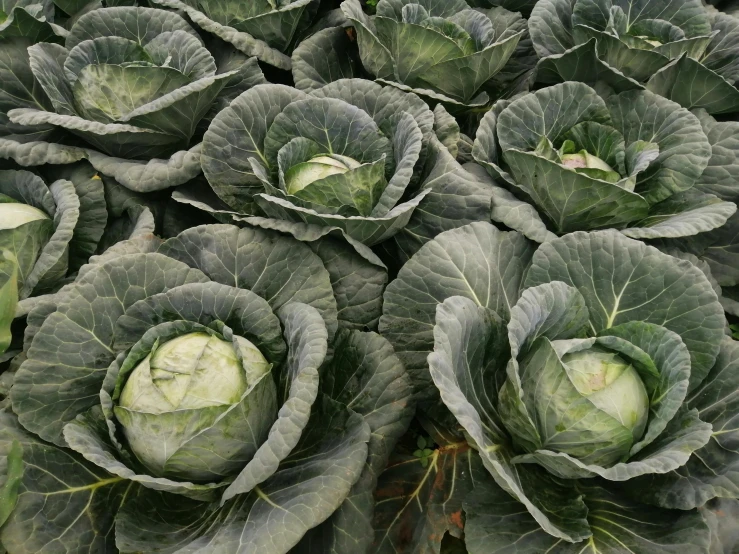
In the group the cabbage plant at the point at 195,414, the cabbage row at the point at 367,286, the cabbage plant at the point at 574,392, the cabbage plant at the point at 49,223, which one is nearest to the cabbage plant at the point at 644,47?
A: the cabbage row at the point at 367,286

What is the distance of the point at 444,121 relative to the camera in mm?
3107

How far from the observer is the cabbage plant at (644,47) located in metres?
3.24

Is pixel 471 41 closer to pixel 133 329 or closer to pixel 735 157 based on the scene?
pixel 735 157

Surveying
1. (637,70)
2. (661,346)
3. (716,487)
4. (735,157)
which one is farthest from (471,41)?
(716,487)

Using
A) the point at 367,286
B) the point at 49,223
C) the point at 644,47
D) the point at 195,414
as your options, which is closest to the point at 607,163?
the point at 644,47

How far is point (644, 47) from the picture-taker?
10.9 ft

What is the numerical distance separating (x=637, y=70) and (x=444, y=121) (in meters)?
1.18

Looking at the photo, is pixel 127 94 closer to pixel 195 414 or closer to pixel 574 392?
pixel 195 414

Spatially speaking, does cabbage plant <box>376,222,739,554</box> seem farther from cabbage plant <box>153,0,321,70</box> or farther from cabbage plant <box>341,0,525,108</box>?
cabbage plant <box>153,0,321,70</box>

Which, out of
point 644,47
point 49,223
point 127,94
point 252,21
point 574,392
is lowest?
point 49,223

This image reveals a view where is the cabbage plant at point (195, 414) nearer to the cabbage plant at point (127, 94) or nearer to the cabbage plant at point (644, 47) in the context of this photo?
the cabbage plant at point (127, 94)

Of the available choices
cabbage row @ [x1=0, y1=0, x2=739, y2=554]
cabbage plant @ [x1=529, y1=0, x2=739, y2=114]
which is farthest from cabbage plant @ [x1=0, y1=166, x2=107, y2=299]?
cabbage plant @ [x1=529, y1=0, x2=739, y2=114]

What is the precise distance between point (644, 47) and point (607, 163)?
2.50 ft

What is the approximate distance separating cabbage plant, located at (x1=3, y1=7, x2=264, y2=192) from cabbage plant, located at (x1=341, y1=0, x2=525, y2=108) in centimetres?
72
